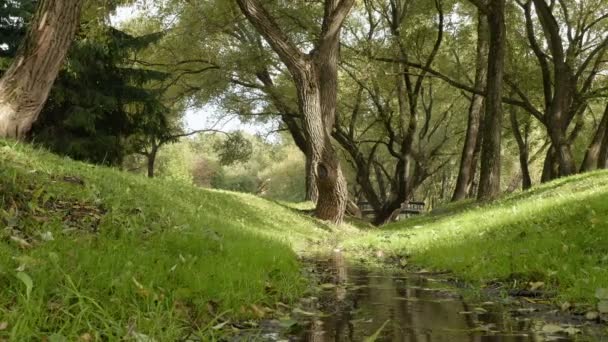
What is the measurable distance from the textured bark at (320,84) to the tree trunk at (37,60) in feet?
21.4

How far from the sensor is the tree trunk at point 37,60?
10.3 metres

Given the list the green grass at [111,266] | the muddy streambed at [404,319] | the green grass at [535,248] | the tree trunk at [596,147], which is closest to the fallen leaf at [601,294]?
the green grass at [535,248]

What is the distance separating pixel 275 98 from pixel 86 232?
23381 mm

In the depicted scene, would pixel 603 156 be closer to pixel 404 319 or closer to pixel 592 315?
pixel 592 315

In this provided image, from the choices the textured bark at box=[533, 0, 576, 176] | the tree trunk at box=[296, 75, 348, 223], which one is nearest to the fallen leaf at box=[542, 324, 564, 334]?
A: the tree trunk at box=[296, 75, 348, 223]

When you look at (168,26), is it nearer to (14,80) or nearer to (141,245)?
(14,80)

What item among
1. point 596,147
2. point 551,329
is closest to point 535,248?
point 551,329

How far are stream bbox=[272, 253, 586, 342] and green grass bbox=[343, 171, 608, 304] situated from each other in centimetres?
76

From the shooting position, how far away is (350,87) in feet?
110

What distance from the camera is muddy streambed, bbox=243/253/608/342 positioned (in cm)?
377

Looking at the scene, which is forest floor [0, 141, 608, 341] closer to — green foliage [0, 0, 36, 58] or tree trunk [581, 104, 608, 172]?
green foliage [0, 0, 36, 58]

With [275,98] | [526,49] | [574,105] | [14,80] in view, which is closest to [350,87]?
[275,98]

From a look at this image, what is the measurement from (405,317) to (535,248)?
10.6 ft

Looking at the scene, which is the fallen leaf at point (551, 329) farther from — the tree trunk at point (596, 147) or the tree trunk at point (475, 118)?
the tree trunk at point (596, 147)
